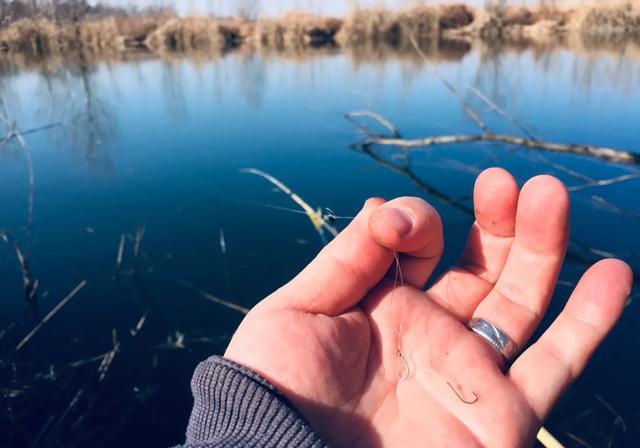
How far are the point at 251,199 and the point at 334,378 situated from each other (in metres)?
3.45

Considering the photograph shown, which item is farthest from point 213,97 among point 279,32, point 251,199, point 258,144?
point 279,32

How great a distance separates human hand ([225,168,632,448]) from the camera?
1466 millimetres

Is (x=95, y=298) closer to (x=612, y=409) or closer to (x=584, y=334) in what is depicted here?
(x=584, y=334)

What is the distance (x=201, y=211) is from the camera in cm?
464

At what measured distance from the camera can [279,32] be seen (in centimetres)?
2320

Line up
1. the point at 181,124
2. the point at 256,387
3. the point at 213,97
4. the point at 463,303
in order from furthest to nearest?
the point at 213,97 → the point at 181,124 → the point at 463,303 → the point at 256,387

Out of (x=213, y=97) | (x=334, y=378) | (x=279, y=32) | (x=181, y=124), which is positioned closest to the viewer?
(x=334, y=378)

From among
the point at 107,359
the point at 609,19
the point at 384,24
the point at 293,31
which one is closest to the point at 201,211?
the point at 107,359

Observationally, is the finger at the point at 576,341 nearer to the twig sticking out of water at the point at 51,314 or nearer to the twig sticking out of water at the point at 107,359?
the twig sticking out of water at the point at 107,359

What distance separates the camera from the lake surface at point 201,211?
112 inches

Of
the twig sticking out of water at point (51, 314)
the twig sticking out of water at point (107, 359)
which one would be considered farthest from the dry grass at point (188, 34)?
the twig sticking out of water at point (107, 359)

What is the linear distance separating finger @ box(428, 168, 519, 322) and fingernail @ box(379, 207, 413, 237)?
0.33 metres

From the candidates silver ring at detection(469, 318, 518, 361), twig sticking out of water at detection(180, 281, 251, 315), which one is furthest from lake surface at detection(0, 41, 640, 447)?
silver ring at detection(469, 318, 518, 361)

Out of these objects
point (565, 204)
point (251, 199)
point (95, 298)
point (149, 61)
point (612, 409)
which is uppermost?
point (149, 61)
